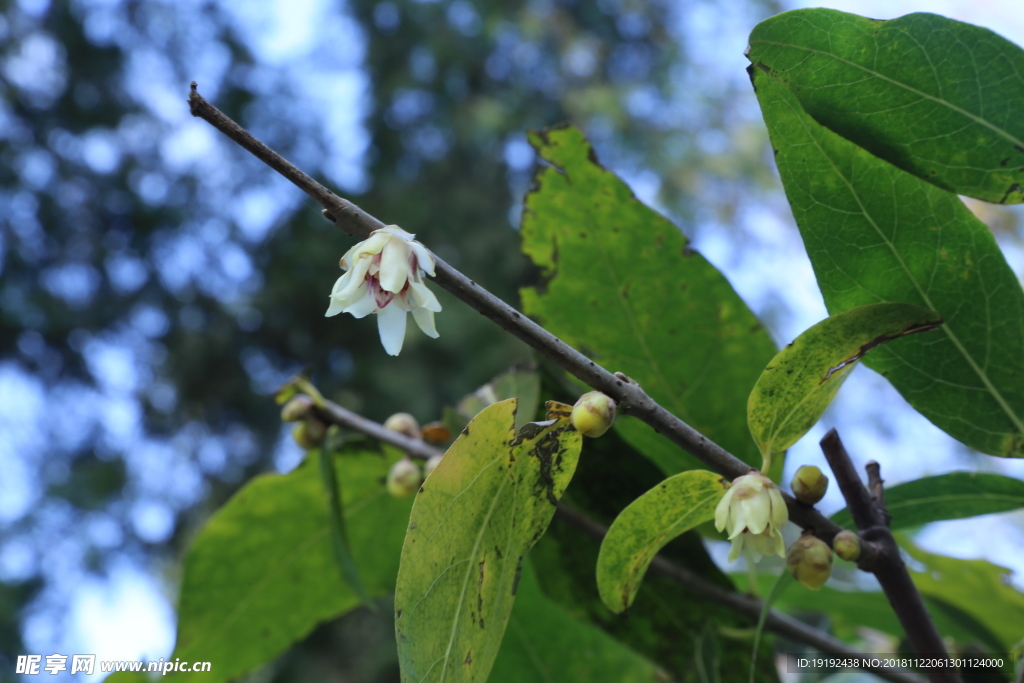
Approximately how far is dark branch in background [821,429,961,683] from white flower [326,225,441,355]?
22 centimetres

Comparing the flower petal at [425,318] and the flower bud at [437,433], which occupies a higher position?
the flower bud at [437,433]

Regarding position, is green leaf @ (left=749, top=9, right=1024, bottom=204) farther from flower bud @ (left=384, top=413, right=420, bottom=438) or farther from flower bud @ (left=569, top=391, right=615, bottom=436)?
flower bud @ (left=384, top=413, right=420, bottom=438)

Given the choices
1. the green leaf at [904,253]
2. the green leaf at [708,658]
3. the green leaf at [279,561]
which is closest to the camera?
the green leaf at [904,253]

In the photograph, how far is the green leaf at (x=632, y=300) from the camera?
54 centimetres

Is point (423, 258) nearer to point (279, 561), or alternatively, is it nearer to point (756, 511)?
point (756, 511)

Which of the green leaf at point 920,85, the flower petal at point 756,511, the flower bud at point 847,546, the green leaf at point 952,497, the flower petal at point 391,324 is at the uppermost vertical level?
the green leaf at point 920,85

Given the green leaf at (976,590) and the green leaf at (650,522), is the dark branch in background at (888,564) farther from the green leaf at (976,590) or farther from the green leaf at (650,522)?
the green leaf at (976,590)

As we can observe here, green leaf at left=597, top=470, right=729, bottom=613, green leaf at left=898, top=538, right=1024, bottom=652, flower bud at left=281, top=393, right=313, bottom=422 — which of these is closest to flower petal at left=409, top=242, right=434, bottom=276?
green leaf at left=597, top=470, right=729, bottom=613

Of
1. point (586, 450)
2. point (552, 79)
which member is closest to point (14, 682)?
point (586, 450)

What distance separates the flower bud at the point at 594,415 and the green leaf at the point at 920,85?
7.7 inches

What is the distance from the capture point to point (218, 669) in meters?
0.61

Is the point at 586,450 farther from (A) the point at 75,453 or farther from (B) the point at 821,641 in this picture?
(A) the point at 75,453

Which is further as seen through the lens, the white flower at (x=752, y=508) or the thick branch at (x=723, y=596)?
the thick branch at (x=723, y=596)

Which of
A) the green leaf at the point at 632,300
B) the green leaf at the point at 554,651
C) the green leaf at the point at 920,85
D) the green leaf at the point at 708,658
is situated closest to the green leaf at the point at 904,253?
the green leaf at the point at 920,85
